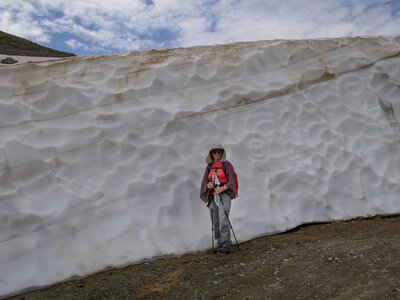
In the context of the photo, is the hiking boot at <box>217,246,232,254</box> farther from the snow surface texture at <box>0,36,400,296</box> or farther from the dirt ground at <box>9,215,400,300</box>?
the snow surface texture at <box>0,36,400,296</box>

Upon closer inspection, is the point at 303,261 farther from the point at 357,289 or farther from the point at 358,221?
the point at 358,221

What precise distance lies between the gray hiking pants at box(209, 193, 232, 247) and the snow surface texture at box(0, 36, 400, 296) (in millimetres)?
345

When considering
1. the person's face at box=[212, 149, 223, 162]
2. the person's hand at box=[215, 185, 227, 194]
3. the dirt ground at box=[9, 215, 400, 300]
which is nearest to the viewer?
the dirt ground at box=[9, 215, 400, 300]

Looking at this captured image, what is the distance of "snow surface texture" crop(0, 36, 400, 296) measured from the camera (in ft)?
14.5

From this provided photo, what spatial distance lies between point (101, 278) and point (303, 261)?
89.8 inches

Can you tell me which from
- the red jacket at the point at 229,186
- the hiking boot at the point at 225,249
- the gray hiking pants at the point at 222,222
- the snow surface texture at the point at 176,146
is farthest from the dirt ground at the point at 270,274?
the red jacket at the point at 229,186

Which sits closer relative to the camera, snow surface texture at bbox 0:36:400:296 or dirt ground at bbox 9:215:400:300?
dirt ground at bbox 9:215:400:300

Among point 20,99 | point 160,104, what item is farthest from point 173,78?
point 20,99

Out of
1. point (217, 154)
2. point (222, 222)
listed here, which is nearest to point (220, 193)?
point (222, 222)

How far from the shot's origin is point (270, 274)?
3.73 metres

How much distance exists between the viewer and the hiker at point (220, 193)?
14.3 feet

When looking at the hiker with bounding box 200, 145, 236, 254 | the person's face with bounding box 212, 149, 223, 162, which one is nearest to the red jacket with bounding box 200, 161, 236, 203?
the hiker with bounding box 200, 145, 236, 254

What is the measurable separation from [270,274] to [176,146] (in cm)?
236

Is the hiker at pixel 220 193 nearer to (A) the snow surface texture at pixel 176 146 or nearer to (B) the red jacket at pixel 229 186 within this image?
(B) the red jacket at pixel 229 186
